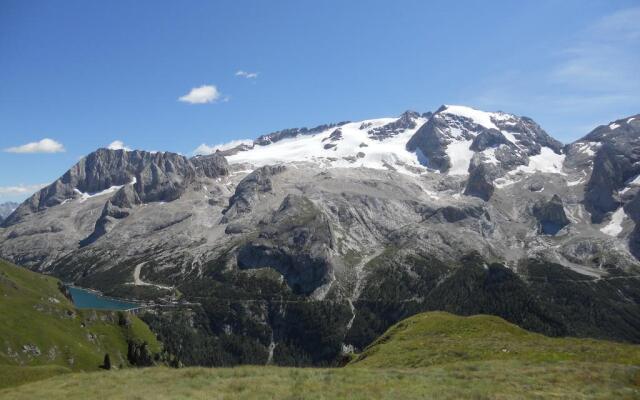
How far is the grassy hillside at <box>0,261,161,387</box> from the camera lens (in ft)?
422

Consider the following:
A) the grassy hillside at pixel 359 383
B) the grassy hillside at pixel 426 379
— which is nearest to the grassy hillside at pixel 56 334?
the grassy hillside at pixel 426 379

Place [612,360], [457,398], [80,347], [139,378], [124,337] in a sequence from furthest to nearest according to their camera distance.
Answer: [124,337], [80,347], [612,360], [139,378], [457,398]

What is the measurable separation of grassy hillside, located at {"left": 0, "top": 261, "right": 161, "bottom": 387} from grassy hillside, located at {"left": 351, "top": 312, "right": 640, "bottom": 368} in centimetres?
8235

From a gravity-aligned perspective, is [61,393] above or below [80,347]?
above

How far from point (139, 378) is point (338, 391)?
57.2ft

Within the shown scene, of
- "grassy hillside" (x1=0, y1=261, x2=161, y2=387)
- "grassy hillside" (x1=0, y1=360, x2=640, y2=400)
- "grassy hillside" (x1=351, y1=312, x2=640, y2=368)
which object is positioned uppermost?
"grassy hillside" (x1=0, y1=360, x2=640, y2=400)

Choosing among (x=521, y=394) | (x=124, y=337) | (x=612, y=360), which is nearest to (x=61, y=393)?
(x=521, y=394)

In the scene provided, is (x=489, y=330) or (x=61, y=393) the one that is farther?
(x=489, y=330)

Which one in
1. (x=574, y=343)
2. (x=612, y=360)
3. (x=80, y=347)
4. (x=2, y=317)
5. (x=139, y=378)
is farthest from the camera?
(x=80, y=347)

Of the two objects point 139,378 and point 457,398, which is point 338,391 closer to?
point 457,398

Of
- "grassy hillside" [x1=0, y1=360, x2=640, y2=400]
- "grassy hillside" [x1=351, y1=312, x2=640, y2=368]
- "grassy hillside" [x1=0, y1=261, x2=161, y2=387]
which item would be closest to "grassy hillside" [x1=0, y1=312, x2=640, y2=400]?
"grassy hillside" [x1=0, y1=360, x2=640, y2=400]

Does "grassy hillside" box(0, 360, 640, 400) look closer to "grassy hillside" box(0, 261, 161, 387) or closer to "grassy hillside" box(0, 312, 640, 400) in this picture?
"grassy hillside" box(0, 312, 640, 400)

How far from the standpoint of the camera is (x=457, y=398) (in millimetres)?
30281

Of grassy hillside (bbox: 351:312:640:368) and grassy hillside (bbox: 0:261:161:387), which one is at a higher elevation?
grassy hillside (bbox: 351:312:640:368)
